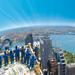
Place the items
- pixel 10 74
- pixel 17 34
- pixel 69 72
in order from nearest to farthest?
pixel 10 74
pixel 69 72
pixel 17 34

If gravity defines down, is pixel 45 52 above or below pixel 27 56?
below

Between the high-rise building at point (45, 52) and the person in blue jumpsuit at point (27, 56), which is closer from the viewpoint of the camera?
the person in blue jumpsuit at point (27, 56)

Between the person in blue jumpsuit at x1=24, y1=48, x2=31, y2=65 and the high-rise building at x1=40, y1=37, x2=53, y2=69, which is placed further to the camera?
the high-rise building at x1=40, y1=37, x2=53, y2=69

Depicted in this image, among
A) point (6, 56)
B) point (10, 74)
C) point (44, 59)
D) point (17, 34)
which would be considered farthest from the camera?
point (17, 34)

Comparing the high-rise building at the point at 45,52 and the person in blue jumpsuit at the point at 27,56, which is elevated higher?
the person in blue jumpsuit at the point at 27,56

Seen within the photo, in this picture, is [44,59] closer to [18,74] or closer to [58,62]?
[58,62]

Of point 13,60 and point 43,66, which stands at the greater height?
point 13,60

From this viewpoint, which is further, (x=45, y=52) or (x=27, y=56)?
(x=45, y=52)

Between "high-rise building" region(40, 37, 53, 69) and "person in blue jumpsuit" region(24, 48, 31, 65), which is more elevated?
"person in blue jumpsuit" region(24, 48, 31, 65)

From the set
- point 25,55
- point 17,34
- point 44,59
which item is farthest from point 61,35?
point 25,55

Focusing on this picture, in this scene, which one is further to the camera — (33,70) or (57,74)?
(57,74)

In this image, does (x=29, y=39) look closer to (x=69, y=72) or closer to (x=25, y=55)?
(x=69, y=72)
